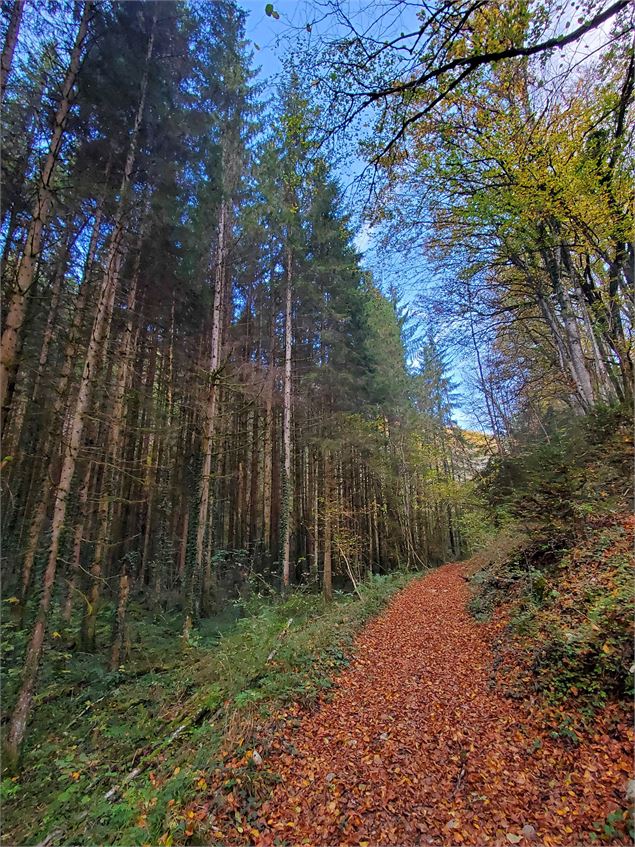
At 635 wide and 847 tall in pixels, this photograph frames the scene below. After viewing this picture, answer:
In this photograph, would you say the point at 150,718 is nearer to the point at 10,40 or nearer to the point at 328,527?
the point at 328,527

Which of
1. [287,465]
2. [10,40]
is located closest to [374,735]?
[287,465]

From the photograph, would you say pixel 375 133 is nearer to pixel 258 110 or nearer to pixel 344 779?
pixel 344 779

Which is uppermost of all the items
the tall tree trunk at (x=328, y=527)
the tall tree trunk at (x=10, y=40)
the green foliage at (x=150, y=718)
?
the tall tree trunk at (x=10, y=40)

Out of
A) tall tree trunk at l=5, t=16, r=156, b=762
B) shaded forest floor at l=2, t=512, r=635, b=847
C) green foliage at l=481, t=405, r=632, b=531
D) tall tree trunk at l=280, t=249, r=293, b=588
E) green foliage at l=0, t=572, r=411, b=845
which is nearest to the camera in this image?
shaded forest floor at l=2, t=512, r=635, b=847

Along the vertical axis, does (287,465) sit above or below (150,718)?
above

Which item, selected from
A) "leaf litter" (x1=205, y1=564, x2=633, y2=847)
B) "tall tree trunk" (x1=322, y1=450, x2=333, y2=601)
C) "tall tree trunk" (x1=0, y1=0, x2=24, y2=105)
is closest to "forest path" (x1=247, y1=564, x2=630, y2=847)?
"leaf litter" (x1=205, y1=564, x2=633, y2=847)

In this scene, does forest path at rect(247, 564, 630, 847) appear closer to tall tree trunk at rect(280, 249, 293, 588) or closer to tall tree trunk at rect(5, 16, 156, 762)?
tall tree trunk at rect(5, 16, 156, 762)

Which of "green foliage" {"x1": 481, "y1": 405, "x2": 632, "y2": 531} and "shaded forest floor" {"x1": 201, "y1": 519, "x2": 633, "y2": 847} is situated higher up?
"green foliage" {"x1": 481, "y1": 405, "x2": 632, "y2": 531}

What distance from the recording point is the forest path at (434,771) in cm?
228

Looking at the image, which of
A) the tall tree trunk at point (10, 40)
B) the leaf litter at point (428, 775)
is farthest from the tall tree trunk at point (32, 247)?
the leaf litter at point (428, 775)

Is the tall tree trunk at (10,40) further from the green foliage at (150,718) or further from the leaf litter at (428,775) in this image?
the leaf litter at (428,775)

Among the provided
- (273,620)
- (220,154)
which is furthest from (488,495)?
(220,154)

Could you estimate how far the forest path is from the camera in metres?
2.28

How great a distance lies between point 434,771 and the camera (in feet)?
9.37
